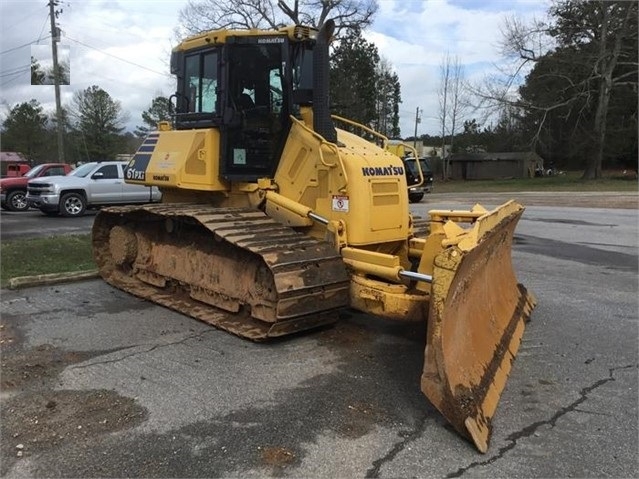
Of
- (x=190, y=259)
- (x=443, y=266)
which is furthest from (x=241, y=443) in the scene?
(x=190, y=259)

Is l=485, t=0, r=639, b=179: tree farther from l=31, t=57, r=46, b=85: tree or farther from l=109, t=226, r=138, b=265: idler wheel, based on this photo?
l=109, t=226, r=138, b=265: idler wheel

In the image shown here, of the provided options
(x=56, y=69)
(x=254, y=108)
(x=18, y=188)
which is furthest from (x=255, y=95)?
(x=56, y=69)

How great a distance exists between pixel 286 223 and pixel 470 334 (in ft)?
8.39

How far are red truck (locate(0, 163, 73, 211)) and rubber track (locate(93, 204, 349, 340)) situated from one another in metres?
16.5

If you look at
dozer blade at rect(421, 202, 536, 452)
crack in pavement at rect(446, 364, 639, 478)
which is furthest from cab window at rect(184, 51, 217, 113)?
crack in pavement at rect(446, 364, 639, 478)

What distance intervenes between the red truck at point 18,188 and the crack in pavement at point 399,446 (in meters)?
20.7

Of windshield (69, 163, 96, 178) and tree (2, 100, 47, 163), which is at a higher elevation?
tree (2, 100, 47, 163)

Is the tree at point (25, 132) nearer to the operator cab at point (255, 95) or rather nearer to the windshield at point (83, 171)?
the windshield at point (83, 171)

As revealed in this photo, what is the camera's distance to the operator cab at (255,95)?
6.52m

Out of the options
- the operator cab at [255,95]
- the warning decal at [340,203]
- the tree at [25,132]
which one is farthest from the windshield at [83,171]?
the tree at [25,132]

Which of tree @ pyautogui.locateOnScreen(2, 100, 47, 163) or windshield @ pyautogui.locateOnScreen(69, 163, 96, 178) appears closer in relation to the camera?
windshield @ pyautogui.locateOnScreen(69, 163, 96, 178)

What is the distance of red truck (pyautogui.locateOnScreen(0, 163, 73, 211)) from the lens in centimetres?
2144

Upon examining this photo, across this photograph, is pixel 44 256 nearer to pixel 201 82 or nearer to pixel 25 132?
pixel 201 82

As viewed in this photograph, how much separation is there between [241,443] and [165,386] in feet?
3.68
